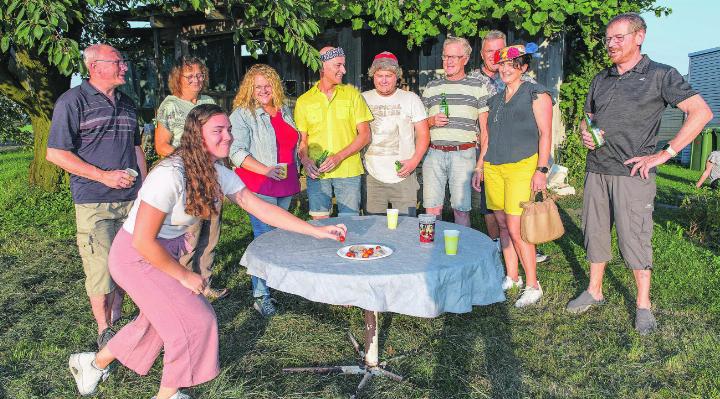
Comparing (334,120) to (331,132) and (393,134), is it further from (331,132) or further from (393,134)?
(393,134)

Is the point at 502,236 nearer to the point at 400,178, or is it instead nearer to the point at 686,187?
the point at 400,178

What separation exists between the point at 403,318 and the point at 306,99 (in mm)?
1918

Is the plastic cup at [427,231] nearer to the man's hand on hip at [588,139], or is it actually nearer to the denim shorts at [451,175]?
the man's hand on hip at [588,139]

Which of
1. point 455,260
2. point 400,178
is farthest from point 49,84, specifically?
point 455,260

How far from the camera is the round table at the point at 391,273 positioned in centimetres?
232

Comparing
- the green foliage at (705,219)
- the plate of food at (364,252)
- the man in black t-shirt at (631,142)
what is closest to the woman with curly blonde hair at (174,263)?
the plate of food at (364,252)

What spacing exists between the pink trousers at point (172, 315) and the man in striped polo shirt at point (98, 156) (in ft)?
3.18

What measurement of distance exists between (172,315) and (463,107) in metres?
2.95

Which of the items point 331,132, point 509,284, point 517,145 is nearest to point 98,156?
point 331,132

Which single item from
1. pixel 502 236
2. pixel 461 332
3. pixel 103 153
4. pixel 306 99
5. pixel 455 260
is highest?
pixel 306 99

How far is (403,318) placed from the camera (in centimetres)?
406

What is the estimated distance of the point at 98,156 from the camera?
348 cm

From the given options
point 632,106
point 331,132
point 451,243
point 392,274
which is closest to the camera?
point 392,274

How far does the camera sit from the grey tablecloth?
7.61ft
